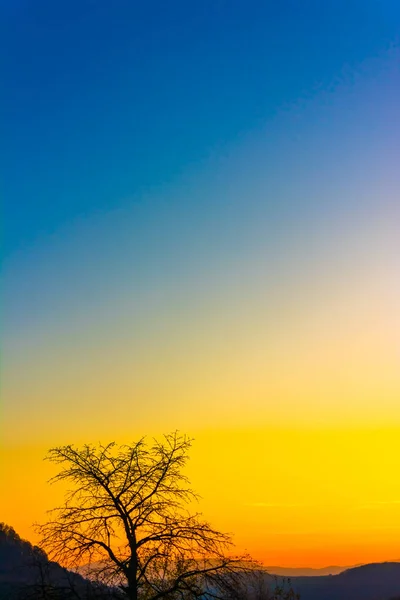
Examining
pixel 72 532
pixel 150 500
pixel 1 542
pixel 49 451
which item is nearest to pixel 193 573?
pixel 150 500

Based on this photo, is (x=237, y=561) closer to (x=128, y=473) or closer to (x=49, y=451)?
(x=128, y=473)

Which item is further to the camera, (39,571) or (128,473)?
(128,473)

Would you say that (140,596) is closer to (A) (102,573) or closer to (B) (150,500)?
(A) (102,573)

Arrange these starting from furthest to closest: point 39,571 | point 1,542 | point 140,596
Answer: point 1,542 → point 140,596 → point 39,571

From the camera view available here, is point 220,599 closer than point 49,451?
Yes

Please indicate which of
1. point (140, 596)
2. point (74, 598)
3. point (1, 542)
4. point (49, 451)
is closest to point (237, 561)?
point (140, 596)

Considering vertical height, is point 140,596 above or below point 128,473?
below

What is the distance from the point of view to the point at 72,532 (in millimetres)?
15664

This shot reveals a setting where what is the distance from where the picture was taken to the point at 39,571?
14.3 m

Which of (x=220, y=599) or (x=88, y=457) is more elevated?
(x=88, y=457)

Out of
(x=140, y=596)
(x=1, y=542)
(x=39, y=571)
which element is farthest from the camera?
(x=1, y=542)

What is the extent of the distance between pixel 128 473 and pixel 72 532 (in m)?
1.89

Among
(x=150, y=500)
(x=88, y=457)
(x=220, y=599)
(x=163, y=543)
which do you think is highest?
(x=88, y=457)

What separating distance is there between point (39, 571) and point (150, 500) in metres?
3.07
